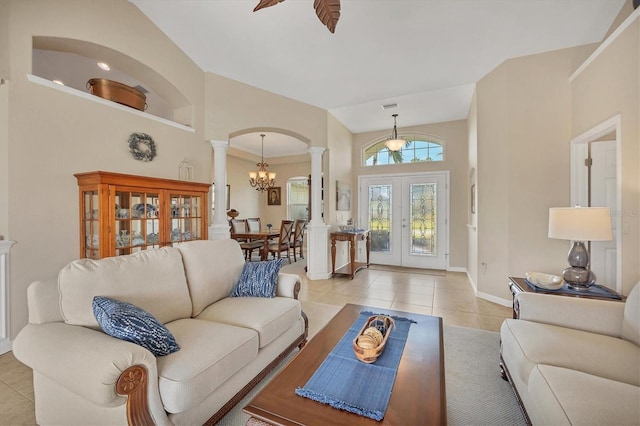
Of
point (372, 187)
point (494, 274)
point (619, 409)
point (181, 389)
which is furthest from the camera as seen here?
point (372, 187)

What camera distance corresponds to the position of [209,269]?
7.57 ft

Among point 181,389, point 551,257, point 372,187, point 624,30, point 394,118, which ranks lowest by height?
point 181,389

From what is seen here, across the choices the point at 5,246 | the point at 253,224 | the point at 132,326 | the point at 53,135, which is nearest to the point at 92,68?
the point at 53,135

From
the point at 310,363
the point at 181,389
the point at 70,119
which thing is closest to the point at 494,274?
the point at 310,363

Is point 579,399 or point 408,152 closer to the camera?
point 579,399

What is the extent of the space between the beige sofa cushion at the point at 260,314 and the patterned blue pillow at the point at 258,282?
0.19 ft

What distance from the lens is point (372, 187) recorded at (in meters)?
6.28

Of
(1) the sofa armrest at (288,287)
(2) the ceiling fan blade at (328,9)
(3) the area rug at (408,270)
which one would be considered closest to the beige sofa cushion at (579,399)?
(1) the sofa armrest at (288,287)

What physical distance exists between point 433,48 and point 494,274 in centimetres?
300

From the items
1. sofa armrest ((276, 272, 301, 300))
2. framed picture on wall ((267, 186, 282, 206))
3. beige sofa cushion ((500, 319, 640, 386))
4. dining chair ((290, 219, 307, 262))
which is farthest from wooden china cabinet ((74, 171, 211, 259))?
framed picture on wall ((267, 186, 282, 206))

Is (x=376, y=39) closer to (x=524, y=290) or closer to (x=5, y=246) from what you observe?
(x=524, y=290)

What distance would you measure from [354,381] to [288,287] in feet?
4.18

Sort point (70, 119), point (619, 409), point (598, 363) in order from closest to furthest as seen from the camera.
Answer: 1. point (619, 409)
2. point (598, 363)
3. point (70, 119)

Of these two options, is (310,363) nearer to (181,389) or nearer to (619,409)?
(181,389)
